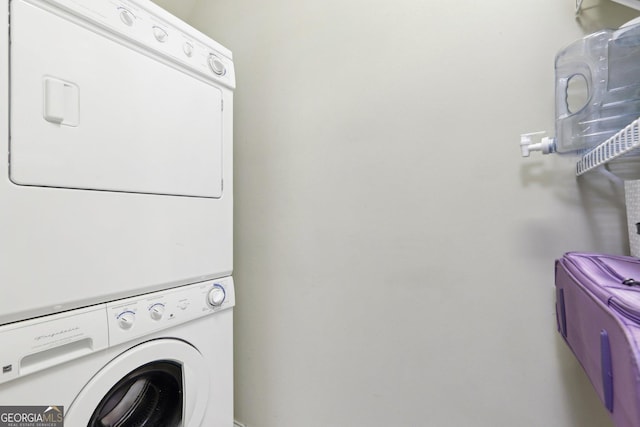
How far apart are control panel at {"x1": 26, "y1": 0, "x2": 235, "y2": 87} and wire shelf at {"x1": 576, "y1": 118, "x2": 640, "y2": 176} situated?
120cm

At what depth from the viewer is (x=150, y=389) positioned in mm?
1005

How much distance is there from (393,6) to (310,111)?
19.9 inches

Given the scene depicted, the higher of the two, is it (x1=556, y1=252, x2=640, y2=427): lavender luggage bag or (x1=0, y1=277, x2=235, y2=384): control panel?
(x1=556, y1=252, x2=640, y2=427): lavender luggage bag

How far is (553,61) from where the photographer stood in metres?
0.91

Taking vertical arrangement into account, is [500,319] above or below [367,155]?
below

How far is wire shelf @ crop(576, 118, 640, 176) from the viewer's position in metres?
0.49

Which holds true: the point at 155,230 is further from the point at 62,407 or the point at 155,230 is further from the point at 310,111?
the point at 310,111

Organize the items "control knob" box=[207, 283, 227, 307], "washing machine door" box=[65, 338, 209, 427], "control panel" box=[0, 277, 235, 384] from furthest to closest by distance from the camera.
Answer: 1. "control knob" box=[207, 283, 227, 307]
2. "washing machine door" box=[65, 338, 209, 427]
3. "control panel" box=[0, 277, 235, 384]

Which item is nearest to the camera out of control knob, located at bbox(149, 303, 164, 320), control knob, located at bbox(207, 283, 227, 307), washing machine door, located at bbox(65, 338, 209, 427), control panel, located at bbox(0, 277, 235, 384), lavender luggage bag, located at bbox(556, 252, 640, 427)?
lavender luggage bag, located at bbox(556, 252, 640, 427)

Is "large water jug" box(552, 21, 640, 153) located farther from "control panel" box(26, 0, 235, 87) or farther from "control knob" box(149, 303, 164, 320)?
"control knob" box(149, 303, 164, 320)

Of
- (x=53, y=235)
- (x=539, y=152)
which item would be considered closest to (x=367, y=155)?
(x=539, y=152)

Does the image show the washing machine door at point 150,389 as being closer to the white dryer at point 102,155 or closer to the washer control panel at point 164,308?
the washer control panel at point 164,308

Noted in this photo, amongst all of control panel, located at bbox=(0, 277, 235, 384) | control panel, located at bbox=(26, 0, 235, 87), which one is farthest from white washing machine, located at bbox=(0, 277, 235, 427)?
control panel, located at bbox=(26, 0, 235, 87)

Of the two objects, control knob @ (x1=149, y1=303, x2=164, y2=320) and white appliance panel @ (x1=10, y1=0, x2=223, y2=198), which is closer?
white appliance panel @ (x1=10, y1=0, x2=223, y2=198)
